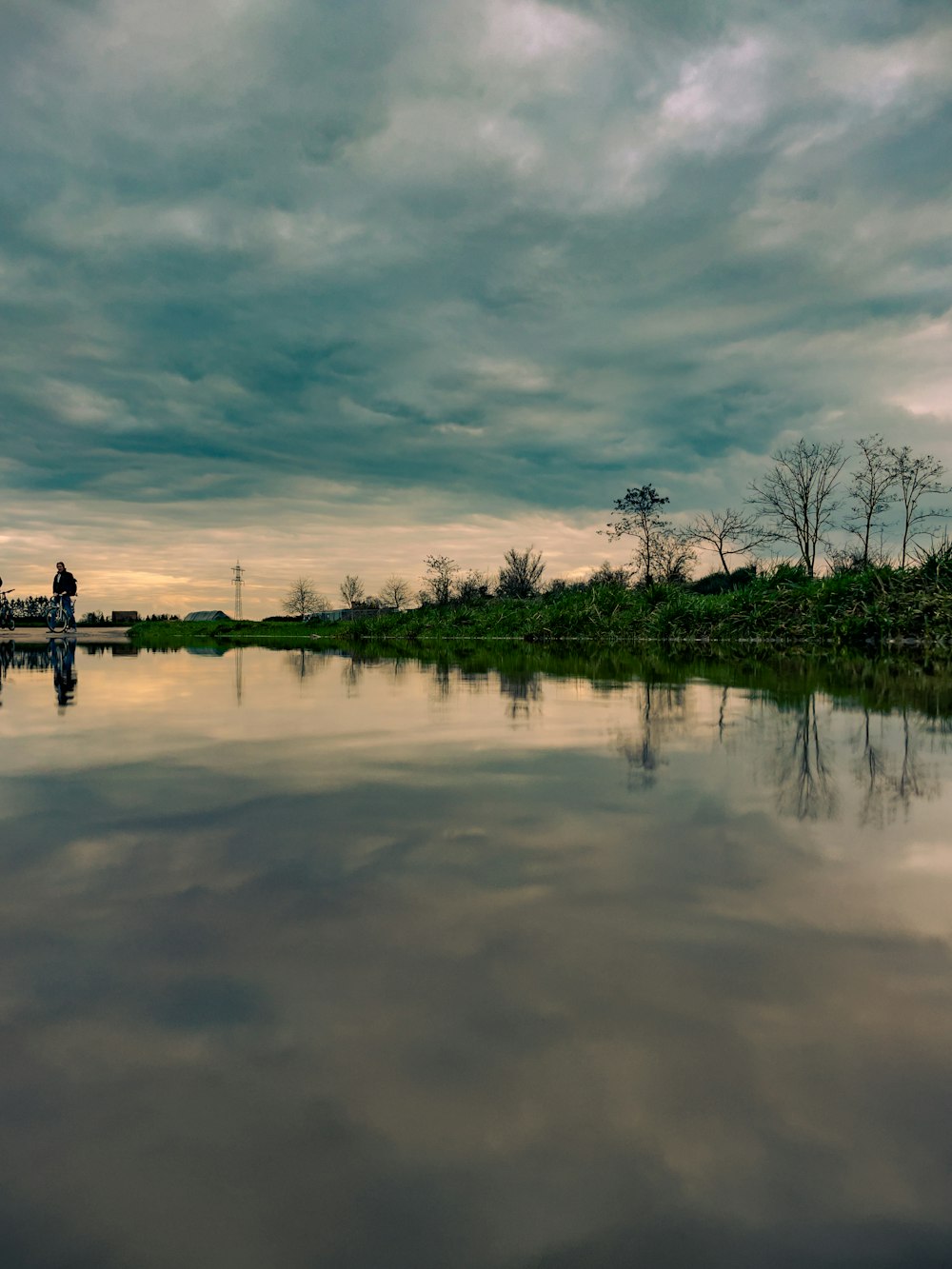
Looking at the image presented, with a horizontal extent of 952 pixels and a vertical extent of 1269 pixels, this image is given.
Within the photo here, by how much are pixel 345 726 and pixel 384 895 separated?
10.7 feet

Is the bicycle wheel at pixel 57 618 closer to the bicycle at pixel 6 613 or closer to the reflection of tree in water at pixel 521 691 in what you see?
the bicycle at pixel 6 613

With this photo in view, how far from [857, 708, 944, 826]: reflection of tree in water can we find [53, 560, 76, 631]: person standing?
25251mm

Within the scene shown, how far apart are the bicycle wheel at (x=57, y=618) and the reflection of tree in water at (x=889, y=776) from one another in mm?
29239

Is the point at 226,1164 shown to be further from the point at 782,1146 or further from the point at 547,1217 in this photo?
the point at 782,1146

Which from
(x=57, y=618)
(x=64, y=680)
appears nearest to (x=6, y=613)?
(x=57, y=618)

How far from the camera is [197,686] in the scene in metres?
8.51

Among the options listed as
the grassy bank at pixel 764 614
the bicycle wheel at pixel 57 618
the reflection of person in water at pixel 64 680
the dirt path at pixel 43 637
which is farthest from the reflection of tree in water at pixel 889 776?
the bicycle wheel at pixel 57 618

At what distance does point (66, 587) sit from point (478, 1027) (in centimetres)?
2841

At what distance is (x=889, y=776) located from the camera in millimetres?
3568

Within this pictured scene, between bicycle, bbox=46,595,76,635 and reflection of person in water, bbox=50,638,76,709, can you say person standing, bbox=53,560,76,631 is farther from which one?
reflection of person in water, bbox=50,638,76,709

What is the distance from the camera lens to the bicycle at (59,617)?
28.1m

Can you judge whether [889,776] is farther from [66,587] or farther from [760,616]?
[66,587]

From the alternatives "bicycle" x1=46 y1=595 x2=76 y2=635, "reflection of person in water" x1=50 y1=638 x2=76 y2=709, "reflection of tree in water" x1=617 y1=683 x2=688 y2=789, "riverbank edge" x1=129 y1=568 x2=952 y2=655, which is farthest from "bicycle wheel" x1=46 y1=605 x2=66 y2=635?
"reflection of tree in water" x1=617 y1=683 x2=688 y2=789

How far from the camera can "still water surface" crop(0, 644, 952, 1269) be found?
1.07 metres
